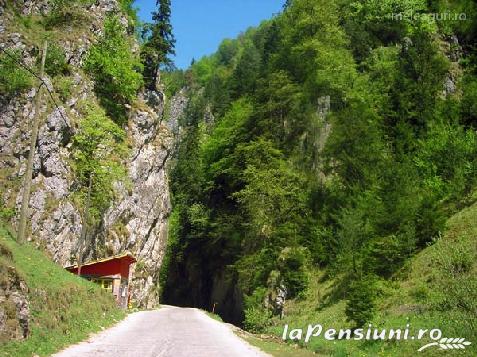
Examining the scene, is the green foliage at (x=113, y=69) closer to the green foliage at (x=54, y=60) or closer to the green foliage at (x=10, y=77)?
the green foliage at (x=54, y=60)

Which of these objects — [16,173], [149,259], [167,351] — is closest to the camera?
[167,351]

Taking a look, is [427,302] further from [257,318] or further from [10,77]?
[10,77]

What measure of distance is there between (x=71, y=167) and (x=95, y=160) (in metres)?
1.93

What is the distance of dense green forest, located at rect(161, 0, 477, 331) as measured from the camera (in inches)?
1021

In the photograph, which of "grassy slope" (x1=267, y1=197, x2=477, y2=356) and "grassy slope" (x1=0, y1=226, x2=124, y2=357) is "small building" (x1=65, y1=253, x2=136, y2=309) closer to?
"grassy slope" (x1=0, y1=226, x2=124, y2=357)

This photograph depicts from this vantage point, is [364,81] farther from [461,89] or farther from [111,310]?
[111,310]

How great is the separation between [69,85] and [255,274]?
2243 centimetres

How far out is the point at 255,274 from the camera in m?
35.6

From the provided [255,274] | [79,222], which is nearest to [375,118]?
[255,274]

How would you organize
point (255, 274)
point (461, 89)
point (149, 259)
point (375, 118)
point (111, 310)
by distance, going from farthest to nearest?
point (149, 259) < point (461, 89) < point (375, 118) < point (255, 274) < point (111, 310)

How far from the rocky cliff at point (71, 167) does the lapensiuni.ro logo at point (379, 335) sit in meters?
18.8

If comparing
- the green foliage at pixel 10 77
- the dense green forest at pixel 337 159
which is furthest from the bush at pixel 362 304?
the green foliage at pixel 10 77

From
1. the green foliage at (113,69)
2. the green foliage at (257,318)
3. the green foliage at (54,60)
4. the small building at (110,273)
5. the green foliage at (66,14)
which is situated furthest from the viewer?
the green foliage at (113,69)

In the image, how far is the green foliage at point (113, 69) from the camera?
43.2m
